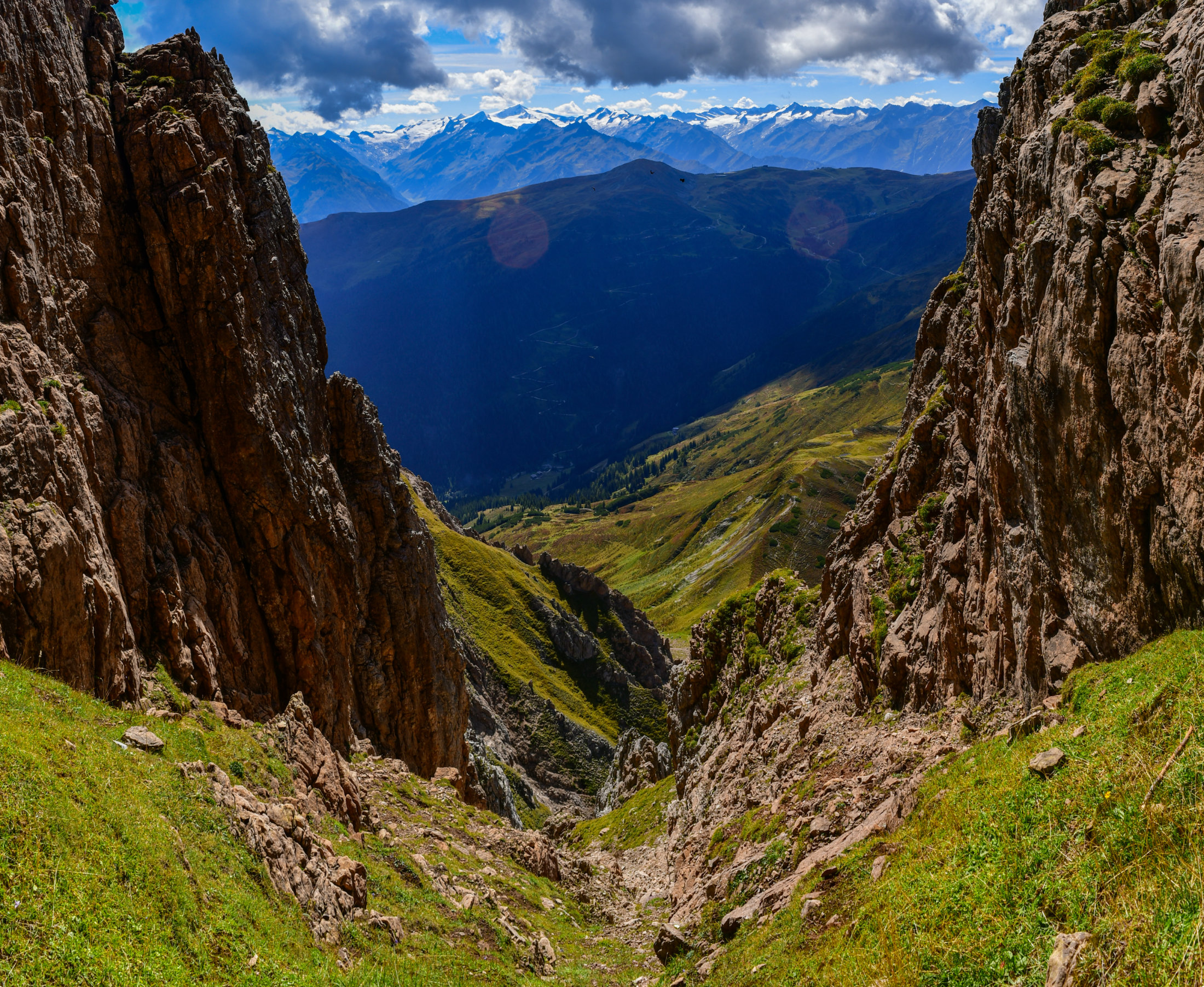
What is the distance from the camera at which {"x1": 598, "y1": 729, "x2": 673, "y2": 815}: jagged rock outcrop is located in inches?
3536

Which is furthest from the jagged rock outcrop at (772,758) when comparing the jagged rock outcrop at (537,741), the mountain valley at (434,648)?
the jagged rock outcrop at (537,741)

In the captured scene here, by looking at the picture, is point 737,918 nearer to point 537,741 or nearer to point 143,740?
point 143,740

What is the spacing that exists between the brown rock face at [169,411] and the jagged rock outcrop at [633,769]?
1803 inches

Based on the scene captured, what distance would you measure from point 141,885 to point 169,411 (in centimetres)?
2641

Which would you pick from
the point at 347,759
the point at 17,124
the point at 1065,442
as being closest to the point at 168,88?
the point at 17,124

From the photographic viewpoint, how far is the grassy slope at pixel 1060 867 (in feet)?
33.6

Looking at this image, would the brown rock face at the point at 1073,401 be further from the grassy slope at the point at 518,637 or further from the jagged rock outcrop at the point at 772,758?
the grassy slope at the point at 518,637

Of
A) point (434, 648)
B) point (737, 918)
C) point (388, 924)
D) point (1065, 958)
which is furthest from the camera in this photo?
point (434, 648)

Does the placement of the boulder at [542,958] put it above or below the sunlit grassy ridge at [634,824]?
above

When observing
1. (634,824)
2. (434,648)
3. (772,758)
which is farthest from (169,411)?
(634,824)

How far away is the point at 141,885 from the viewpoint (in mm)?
14820

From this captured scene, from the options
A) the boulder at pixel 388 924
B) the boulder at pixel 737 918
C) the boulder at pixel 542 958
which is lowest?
the boulder at pixel 542 958

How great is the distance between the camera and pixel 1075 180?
20797 millimetres

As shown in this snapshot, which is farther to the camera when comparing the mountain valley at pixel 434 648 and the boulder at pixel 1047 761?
the boulder at pixel 1047 761
